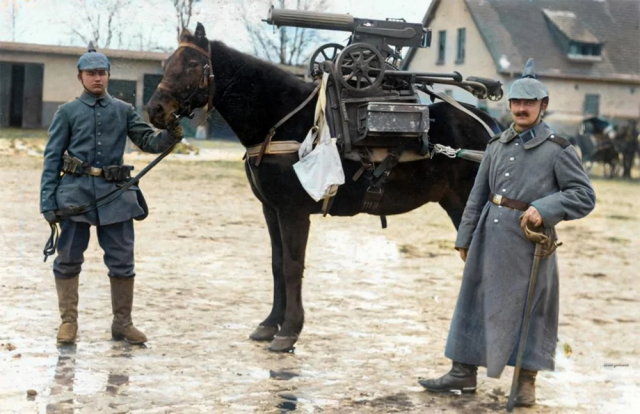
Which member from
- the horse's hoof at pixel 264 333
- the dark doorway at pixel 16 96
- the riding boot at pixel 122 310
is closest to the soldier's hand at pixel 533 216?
the horse's hoof at pixel 264 333

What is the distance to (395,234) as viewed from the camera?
1301 centimetres

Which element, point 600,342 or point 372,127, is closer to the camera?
point 372,127

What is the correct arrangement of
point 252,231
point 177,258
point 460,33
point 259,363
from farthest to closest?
point 460,33
point 252,231
point 177,258
point 259,363

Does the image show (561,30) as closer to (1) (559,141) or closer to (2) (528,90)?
(1) (559,141)

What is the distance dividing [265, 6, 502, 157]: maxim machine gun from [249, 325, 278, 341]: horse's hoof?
1470mm

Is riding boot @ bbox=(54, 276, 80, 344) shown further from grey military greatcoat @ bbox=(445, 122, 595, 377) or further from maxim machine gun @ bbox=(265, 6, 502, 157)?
grey military greatcoat @ bbox=(445, 122, 595, 377)

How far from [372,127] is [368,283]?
128 inches

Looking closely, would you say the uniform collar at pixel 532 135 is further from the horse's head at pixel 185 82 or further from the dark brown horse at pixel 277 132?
the horse's head at pixel 185 82

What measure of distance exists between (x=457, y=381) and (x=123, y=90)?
41.2ft

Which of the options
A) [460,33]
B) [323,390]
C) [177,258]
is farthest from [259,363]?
[460,33]

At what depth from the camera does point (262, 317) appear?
7.40 metres

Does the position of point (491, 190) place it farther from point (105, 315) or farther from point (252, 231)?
point (252, 231)

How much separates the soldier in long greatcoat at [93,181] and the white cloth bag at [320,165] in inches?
36.6

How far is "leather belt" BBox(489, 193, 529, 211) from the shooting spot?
506 centimetres
